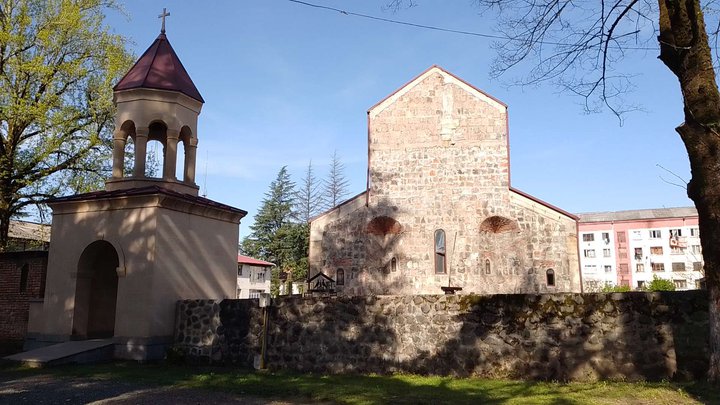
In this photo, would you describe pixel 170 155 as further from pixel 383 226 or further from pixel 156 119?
→ pixel 383 226

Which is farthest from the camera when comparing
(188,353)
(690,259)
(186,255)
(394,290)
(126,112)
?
(690,259)

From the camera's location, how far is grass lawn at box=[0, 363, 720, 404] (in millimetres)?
7453

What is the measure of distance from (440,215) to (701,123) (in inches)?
566

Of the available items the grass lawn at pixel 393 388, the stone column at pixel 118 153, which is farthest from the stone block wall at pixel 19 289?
the grass lawn at pixel 393 388

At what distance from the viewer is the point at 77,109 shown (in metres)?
21.2

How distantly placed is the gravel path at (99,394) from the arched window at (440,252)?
44.6ft

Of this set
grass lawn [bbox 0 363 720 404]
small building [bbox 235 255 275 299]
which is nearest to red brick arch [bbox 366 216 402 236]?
grass lawn [bbox 0 363 720 404]

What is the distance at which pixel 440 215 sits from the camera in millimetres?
21328

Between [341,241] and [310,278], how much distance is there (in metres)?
1.96

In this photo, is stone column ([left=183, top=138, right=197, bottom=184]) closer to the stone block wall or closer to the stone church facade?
the stone block wall

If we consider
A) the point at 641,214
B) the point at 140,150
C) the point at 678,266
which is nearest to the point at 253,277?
the point at 140,150

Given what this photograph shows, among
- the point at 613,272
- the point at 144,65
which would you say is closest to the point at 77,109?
the point at 144,65

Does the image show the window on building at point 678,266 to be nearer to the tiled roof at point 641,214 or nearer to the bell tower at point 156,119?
the tiled roof at point 641,214

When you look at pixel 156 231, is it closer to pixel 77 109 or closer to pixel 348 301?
pixel 348 301
